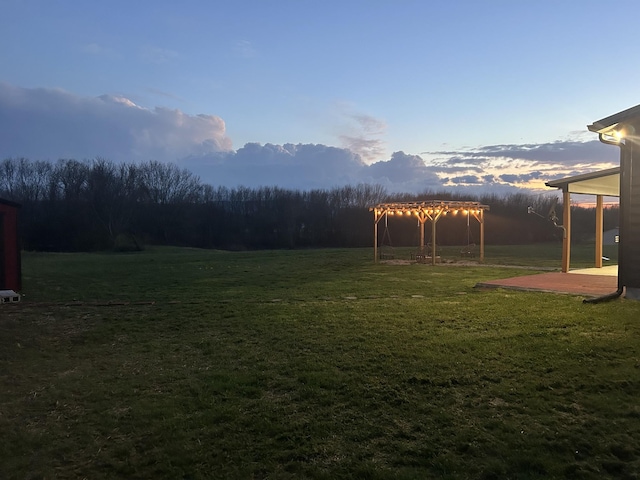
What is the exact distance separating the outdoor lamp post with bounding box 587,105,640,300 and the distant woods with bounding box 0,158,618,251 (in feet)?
119

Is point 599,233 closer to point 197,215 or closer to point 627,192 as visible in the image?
point 627,192

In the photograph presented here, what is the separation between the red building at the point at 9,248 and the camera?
1063 centimetres

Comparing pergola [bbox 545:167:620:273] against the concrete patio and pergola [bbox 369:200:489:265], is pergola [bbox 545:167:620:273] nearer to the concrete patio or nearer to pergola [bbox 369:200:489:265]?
the concrete patio

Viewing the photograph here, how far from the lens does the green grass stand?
9.91 feet

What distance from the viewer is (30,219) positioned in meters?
42.9

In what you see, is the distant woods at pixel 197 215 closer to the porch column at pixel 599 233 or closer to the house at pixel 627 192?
the porch column at pixel 599 233

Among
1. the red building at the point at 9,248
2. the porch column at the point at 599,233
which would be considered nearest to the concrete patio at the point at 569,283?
the porch column at the point at 599,233

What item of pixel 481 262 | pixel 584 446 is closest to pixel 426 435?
pixel 584 446

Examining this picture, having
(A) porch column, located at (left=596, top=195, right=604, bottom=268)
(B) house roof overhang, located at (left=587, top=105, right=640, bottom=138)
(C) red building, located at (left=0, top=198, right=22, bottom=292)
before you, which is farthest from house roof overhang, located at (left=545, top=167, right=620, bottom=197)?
(C) red building, located at (left=0, top=198, right=22, bottom=292)

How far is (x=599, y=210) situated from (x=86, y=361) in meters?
13.4

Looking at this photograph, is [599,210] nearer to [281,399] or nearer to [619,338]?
[619,338]

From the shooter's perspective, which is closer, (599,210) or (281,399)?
(281,399)

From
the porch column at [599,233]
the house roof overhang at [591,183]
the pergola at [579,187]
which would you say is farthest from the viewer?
the porch column at [599,233]

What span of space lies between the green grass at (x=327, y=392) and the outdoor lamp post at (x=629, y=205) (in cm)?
50
